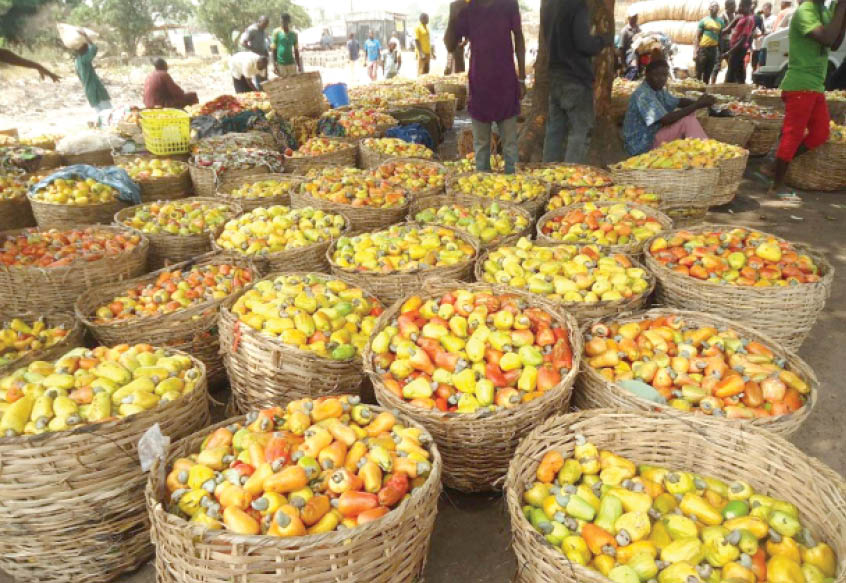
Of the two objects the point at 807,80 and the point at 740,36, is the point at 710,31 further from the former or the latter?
the point at 807,80

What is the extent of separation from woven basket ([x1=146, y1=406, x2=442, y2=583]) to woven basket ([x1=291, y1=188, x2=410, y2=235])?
293 centimetres

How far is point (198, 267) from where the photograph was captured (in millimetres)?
3785

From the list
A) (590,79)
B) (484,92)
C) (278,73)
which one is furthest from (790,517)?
(278,73)

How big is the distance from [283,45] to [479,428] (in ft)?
33.5

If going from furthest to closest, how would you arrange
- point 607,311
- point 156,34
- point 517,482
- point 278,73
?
point 156,34 → point 278,73 → point 607,311 → point 517,482

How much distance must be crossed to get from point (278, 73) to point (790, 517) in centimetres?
1118

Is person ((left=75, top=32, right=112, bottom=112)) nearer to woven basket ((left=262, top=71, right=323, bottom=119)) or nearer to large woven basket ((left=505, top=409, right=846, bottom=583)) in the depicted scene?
woven basket ((left=262, top=71, right=323, bottom=119))

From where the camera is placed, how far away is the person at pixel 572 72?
217 inches

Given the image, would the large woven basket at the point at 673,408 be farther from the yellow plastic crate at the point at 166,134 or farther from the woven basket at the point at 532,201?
the yellow plastic crate at the point at 166,134

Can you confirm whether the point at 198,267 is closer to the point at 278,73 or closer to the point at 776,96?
the point at 278,73

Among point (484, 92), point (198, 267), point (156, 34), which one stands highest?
point (156, 34)

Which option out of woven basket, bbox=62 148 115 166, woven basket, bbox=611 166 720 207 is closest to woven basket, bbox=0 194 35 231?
woven basket, bbox=62 148 115 166

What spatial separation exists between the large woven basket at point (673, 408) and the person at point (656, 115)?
4.11 meters

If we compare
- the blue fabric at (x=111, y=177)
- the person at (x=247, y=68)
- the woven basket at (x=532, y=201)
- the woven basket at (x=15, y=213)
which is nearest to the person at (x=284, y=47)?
the person at (x=247, y=68)
